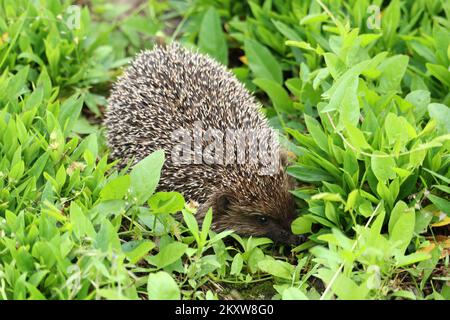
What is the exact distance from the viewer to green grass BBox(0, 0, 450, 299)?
4832 millimetres

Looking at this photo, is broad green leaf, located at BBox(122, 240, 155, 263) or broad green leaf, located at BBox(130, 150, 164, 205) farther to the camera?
broad green leaf, located at BBox(130, 150, 164, 205)

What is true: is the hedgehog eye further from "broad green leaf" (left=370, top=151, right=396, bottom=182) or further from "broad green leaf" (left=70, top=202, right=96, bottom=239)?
"broad green leaf" (left=70, top=202, right=96, bottom=239)

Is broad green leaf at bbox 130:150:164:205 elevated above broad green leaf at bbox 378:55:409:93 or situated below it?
below

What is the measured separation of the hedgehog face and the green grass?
0.39ft

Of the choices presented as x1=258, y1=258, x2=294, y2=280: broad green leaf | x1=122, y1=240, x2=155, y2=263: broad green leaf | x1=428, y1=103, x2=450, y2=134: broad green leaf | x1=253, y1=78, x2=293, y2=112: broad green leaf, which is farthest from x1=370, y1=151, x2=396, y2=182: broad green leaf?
x1=253, y1=78, x2=293, y2=112: broad green leaf

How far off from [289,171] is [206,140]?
723 mm

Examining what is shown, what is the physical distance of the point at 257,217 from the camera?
6.02m

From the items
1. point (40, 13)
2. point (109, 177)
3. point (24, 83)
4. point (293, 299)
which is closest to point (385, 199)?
point (293, 299)

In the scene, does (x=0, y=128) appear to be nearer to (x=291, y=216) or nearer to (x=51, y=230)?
(x=51, y=230)

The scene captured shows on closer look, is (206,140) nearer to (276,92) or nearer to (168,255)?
(168,255)

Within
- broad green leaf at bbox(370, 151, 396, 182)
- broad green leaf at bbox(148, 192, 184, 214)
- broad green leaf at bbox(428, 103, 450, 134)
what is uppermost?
broad green leaf at bbox(428, 103, 450, 134)

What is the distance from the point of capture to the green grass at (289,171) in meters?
4.83

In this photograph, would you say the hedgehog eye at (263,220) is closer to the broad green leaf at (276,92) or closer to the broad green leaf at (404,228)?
the broad green leaf at (404,228)

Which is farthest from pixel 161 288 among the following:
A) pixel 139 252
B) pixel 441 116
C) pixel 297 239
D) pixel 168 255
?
pixel 441 116
